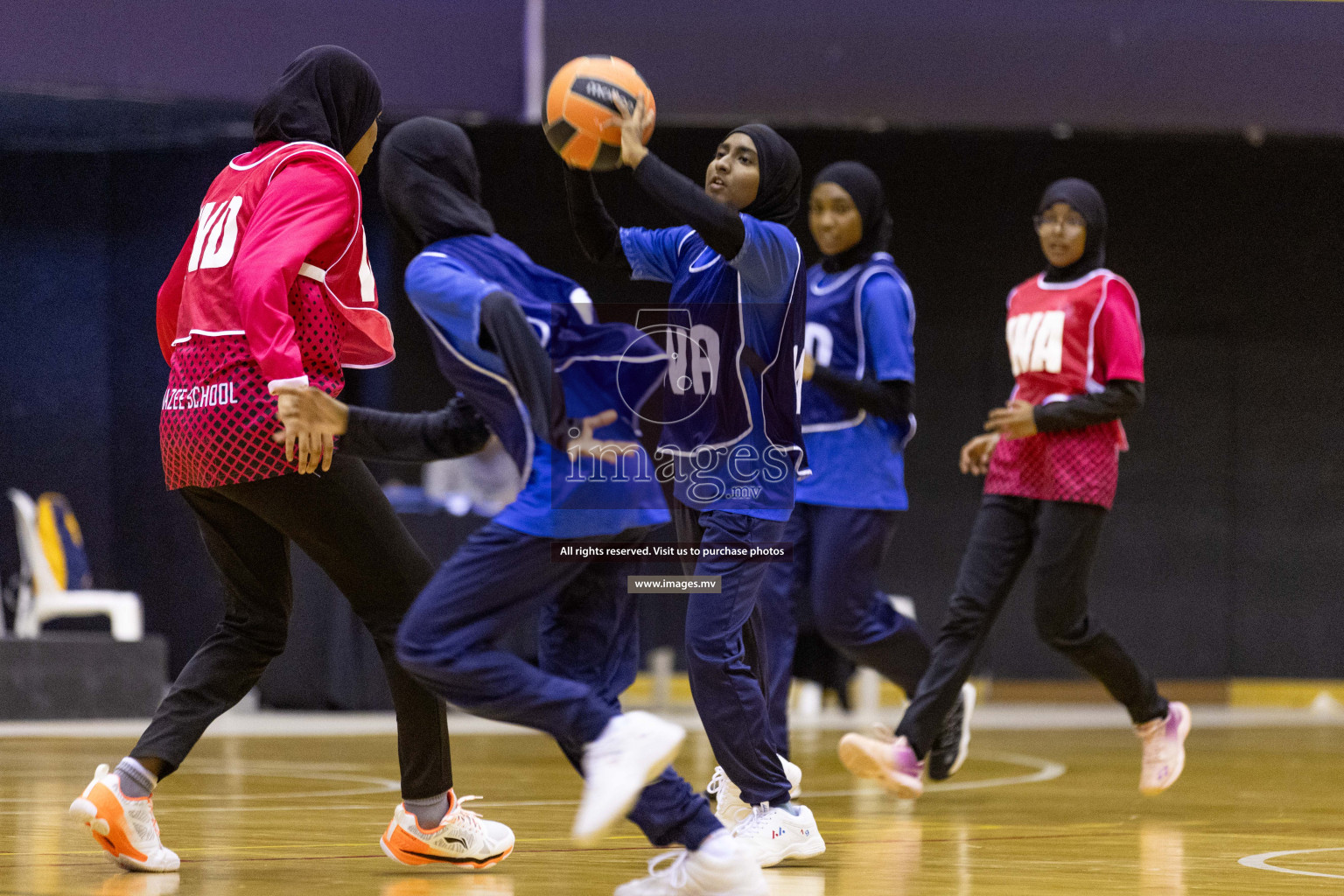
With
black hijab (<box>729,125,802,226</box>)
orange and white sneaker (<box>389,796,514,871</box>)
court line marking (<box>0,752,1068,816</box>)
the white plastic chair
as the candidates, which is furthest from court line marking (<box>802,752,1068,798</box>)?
the white plastic chair

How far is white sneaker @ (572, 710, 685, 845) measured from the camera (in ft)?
9.50

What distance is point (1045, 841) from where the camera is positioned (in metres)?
4.33

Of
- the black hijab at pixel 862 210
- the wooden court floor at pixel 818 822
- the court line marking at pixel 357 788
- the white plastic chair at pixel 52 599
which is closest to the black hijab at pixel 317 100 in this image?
the wooden court floor at pixel 818 822

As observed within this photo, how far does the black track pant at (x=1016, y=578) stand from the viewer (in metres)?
5.25

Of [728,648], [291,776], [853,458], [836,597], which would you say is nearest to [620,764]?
[728,648]

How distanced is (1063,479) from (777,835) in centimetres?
202

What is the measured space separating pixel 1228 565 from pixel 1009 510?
709cm

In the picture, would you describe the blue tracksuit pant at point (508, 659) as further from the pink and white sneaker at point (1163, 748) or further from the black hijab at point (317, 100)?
the pink and white sneaker at point (1163, 748)

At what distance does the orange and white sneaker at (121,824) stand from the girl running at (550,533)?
93 cm

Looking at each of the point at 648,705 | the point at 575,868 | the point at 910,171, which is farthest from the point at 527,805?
the point at 910,171

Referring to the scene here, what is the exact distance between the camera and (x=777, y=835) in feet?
12.4

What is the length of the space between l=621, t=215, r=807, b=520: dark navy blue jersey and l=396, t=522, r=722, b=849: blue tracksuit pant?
510 mm

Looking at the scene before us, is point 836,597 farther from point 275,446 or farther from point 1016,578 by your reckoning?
point 275,446

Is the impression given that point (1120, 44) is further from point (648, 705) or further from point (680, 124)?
point (648, 705)
